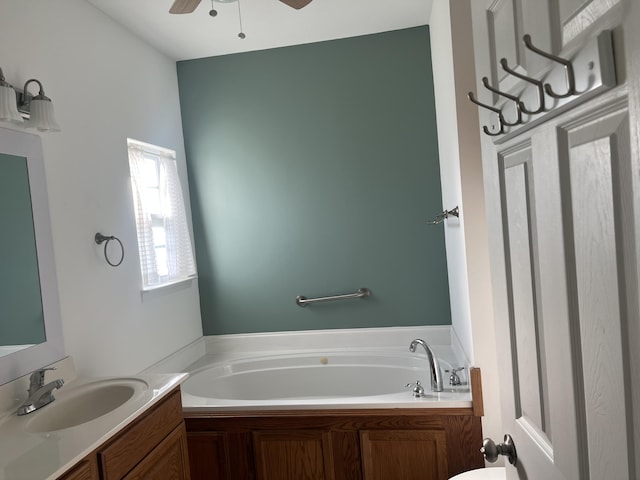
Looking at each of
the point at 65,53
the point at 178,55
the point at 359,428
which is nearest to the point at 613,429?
the point at 359,428

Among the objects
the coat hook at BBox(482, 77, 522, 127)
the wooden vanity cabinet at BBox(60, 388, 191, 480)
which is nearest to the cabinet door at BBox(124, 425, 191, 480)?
the wooden vanity cabinet at BBox(60, 388, 191, 480)

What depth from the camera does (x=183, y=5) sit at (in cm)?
208

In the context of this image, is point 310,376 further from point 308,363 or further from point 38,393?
point 38,393

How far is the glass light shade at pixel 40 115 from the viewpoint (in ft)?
6.19

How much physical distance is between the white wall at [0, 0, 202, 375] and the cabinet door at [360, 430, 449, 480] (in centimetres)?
130

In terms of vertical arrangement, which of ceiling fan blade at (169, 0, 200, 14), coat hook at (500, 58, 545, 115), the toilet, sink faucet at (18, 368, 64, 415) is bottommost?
the toilet

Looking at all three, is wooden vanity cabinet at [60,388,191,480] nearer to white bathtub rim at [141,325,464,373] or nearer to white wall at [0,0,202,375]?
white wall at [0,0,202,375]

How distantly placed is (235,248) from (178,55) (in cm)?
136

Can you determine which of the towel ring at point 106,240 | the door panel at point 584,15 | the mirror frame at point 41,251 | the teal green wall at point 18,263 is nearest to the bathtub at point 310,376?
the towel ring at point 106,240

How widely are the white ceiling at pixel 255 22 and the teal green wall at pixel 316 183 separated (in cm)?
13

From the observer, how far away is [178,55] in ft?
11.0

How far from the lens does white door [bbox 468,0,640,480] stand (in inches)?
23.4

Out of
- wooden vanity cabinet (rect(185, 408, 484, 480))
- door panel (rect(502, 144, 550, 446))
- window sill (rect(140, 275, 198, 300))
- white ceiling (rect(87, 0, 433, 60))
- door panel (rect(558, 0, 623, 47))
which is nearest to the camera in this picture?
door panel (rect(558, 0, 623, 47))

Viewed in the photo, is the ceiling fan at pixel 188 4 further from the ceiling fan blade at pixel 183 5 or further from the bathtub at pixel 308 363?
the bathtub at pixel 308 363
